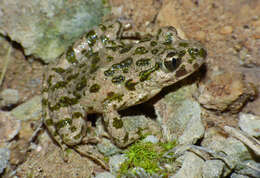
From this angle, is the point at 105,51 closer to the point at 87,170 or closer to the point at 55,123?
the point at 55,123

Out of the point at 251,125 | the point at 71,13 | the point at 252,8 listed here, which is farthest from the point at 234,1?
the point at 71,13

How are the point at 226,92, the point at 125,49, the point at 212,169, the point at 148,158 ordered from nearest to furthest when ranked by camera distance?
the point at 212,169 → the point at 148,158 → the point at 226,92 → the point at 125,49

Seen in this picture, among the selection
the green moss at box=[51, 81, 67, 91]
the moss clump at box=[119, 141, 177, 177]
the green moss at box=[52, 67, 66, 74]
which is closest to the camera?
the moss clump at box=[119, 141, 177, 177]

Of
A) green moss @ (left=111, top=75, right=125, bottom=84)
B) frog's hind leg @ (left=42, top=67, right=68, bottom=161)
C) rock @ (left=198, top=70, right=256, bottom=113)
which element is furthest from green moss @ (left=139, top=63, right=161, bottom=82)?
frog's hind leg @ (left=42, top=67, right=68, bottom=161)

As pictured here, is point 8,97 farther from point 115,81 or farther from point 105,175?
point 105,175

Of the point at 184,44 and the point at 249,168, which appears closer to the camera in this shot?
the point at 249,168

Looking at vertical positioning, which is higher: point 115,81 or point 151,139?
point 115,81

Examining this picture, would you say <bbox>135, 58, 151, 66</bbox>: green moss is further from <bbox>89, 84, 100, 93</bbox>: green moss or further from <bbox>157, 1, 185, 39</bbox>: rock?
<bbox>157, 1, 185, 39</bbox>: rock

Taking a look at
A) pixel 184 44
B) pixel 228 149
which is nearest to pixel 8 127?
pixel 184 44
